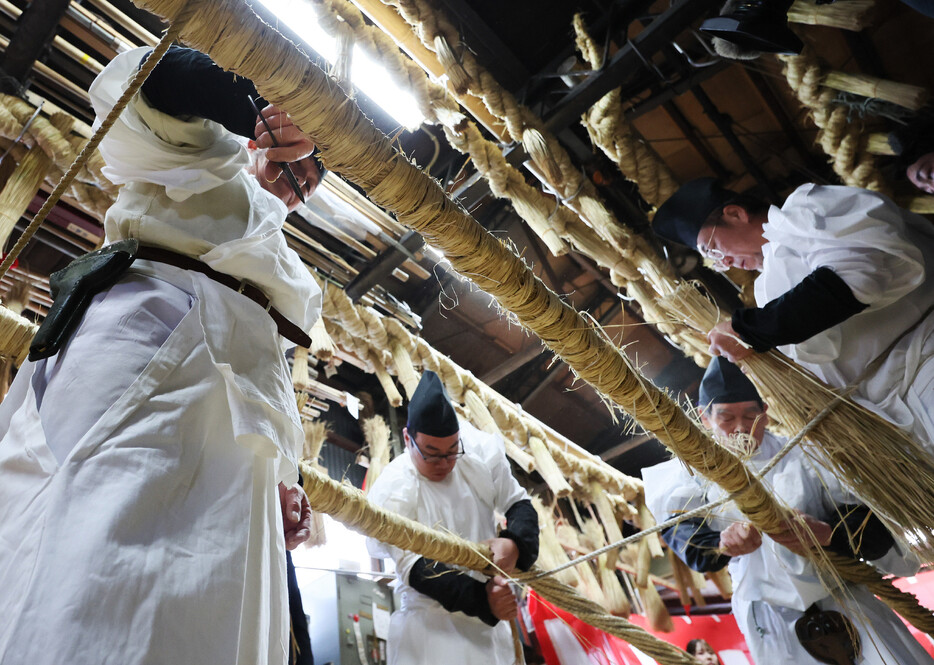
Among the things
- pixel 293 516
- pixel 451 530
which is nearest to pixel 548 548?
pixel 451 530

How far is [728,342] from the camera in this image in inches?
70.0

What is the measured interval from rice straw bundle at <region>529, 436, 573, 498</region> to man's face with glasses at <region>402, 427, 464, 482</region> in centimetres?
100

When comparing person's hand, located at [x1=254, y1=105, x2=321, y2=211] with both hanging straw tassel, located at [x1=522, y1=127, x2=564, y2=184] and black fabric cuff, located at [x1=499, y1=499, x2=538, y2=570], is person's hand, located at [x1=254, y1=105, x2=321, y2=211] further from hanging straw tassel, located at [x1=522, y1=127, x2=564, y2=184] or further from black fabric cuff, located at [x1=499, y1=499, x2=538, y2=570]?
hanging straw tassel, located at [x1=522, y1=127, x2=564, y2=184]

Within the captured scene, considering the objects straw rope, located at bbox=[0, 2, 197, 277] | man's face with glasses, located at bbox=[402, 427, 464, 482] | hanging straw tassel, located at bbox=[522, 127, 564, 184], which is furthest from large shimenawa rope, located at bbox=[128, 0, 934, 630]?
hanging straw tassel, located at bbox=[522, 127, 564, 184]

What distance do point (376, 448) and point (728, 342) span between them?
207 cm

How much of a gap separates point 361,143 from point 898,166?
3.22 m

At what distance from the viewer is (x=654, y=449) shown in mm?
6766

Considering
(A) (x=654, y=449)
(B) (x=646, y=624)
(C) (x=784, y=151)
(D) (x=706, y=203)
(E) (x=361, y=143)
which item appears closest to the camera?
(E) (x=361, y=143)

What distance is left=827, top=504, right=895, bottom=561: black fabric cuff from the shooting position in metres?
2.09

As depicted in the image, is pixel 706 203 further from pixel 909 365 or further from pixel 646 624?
pixel 646 624

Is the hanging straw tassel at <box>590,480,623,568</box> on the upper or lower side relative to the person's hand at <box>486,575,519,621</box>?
lower

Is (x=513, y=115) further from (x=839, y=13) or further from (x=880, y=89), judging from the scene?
(x=880, y=89)

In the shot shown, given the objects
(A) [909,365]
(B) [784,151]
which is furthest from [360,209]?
(B) [784,151]

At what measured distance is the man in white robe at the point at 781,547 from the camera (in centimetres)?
203
